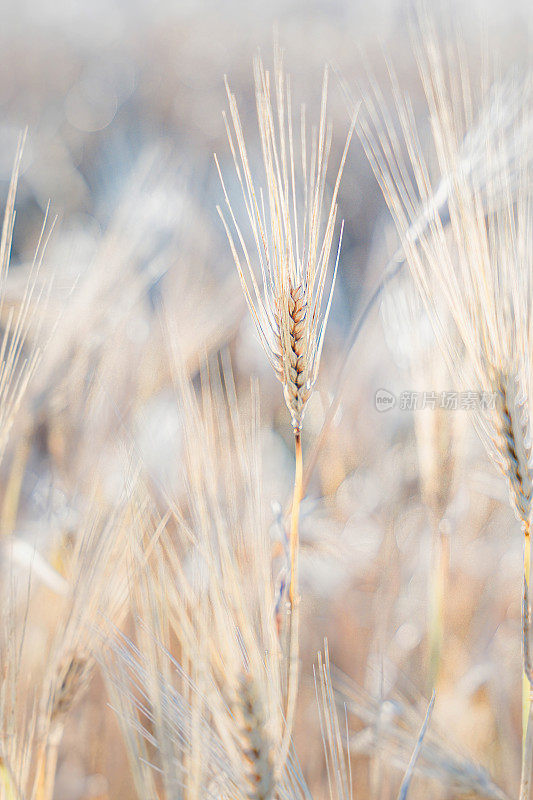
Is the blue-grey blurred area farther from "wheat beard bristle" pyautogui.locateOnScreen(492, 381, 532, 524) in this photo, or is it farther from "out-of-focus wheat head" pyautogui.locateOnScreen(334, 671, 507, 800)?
"wheat beard bristle" pyautogui.locateOnScreen(492, 381, 532, 524)

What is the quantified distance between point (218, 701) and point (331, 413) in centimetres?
18

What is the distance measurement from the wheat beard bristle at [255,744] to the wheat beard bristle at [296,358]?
0.45ft

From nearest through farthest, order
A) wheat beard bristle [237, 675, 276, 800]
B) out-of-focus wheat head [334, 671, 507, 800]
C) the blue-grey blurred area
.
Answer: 1. wheat beard bristle [237, 675, 276, 800]
2. out-of-focus wheat head [334, 671, 507, 800]
3. the blue-grey blurred area

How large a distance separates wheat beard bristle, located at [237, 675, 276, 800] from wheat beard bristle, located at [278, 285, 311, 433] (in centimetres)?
14
